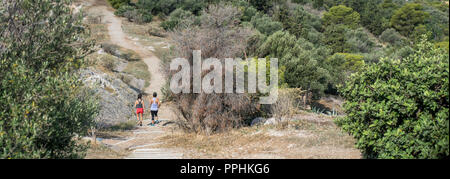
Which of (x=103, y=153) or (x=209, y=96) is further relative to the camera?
(x=209, y=96)

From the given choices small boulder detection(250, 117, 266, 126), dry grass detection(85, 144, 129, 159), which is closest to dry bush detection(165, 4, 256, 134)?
small boulder detection(250, 117, 266, 126)

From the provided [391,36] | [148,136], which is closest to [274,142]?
[148,136]

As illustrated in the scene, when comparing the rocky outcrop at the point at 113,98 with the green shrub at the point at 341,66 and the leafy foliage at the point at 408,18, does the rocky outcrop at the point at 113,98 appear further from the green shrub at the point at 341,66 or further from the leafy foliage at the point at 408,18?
the leafy foliage at the point at 408,18

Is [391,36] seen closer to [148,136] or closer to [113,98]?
[113,98]

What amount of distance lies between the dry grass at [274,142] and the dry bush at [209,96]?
0.32 metres

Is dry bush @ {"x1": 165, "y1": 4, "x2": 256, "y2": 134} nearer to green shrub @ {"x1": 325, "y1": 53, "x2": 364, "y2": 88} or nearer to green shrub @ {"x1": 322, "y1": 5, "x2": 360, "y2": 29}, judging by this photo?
green shrub @ {"x1": 325, "y1": 53, "x2": 364, "y2": 88}

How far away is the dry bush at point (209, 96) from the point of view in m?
10.7

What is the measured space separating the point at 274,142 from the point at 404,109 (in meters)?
4.15

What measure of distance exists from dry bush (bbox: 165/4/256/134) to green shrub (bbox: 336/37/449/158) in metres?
4.43

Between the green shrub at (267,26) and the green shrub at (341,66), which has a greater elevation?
the green shrub at (267,26)

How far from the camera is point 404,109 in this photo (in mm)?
6043

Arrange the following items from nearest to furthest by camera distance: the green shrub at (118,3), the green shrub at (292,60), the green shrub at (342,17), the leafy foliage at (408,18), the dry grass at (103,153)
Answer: the dry grass at (103,153)
the green shrub at (292,60)
the leafy foliage at (408,18)
the green shrub at (118,3)
the green shrub at (342,17)

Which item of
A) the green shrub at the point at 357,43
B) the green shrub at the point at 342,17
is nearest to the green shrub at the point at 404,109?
the green shrub at the point at 357,43

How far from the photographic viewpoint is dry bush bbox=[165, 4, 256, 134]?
→ 35.2 feet
